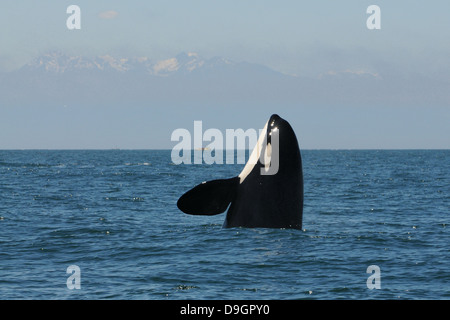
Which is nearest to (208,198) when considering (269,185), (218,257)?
(269,185)

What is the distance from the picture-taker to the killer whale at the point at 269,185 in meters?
18.5

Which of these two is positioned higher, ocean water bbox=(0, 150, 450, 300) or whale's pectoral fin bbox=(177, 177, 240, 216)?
whale's pectoral fin bbox=(177, 177, 240, 216)

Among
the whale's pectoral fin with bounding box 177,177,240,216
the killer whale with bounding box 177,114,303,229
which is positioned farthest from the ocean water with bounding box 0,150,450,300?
the whale's pectoral fin with bounding box 177,177,240,216

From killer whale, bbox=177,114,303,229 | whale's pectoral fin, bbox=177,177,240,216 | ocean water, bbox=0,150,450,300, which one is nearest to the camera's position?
ocean water, bbox=0,150,450,300

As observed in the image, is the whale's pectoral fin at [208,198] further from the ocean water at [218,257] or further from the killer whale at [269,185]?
the ocean water at [218,257]

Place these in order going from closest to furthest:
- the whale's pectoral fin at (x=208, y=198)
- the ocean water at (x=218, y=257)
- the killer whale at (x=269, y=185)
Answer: the ocean water at (x=218, y=257) → the whale's pectoral fin at (x=208, y=198) → the killer whale at (x=269, y=185)

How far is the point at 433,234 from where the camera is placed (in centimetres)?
2456

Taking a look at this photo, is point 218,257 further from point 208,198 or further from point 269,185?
point 269,185

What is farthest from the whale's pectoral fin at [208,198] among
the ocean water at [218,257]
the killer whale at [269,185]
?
the ocean water at [218,257]

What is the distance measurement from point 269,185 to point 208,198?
5.66 ft

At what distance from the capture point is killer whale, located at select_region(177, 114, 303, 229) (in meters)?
18.5

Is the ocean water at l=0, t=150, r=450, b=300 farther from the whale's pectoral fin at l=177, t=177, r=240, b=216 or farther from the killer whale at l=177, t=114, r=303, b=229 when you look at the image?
the whale's pectoral fin at l=177, t=177, r=240, b=216

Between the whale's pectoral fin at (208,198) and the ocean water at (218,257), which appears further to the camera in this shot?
the whale's pectoral fin at (208,198)
